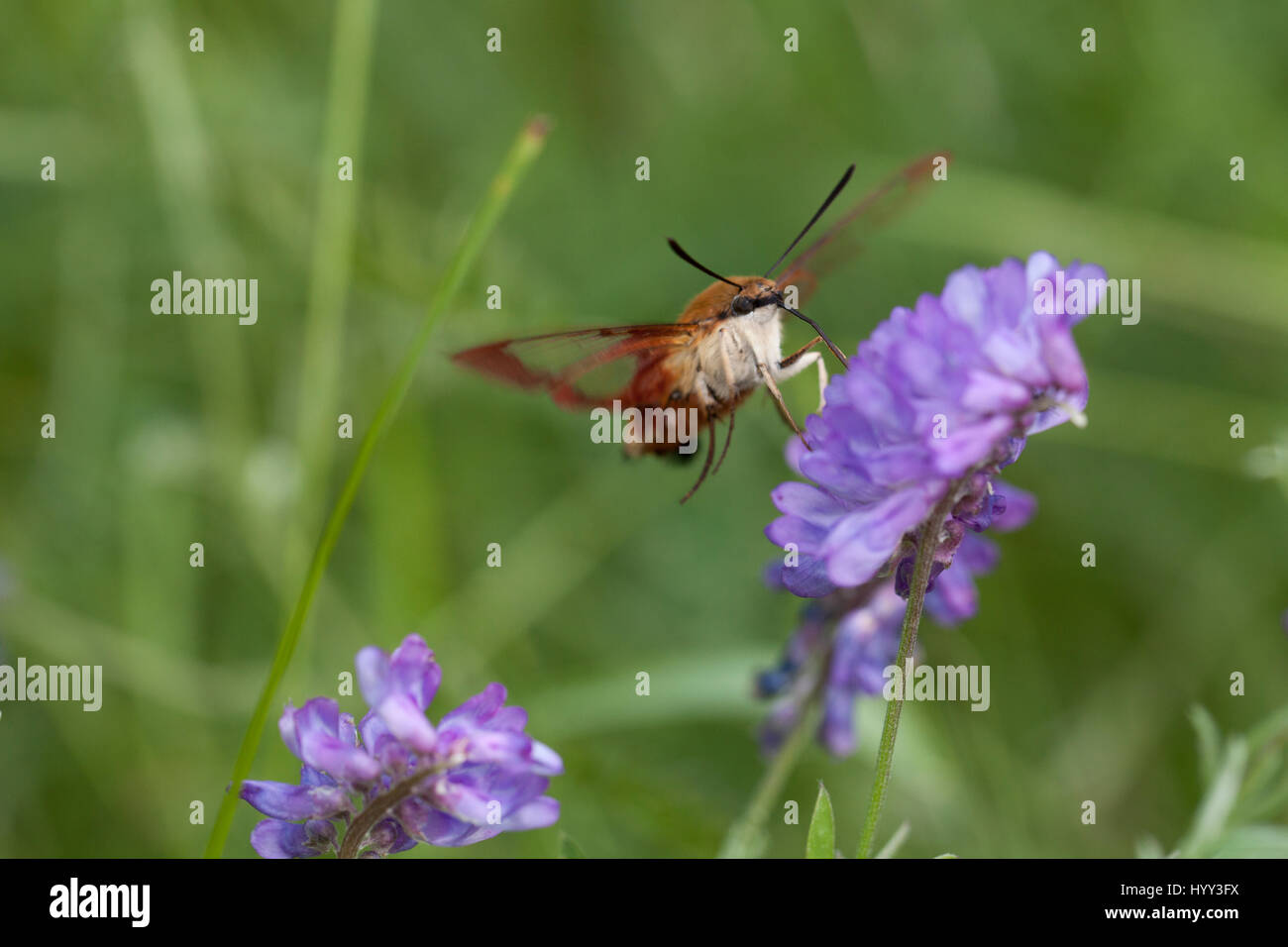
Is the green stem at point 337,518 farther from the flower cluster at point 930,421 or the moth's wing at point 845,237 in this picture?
the flower cluster at point 930,421

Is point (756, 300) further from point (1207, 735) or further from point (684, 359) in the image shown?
point (1207, 735)

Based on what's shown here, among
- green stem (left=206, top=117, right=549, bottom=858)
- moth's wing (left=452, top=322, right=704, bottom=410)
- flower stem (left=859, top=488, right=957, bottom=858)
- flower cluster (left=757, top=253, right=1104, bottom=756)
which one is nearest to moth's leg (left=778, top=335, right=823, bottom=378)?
moth's wing (left=452, top=322, right=704, bottom=410)

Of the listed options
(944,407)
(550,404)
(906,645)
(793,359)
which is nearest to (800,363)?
(793,359)

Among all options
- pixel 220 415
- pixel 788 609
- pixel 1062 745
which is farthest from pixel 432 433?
pixel 1062 745

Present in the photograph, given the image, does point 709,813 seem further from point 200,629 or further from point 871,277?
point 871,277

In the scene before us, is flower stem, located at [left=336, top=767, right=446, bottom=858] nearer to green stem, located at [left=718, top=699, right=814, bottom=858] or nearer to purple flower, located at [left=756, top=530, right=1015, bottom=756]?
green stem, located at [left=718, top=699, right=814, bottom=858]

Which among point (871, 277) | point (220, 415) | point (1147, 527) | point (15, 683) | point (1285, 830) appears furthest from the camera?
point (871, 277)
